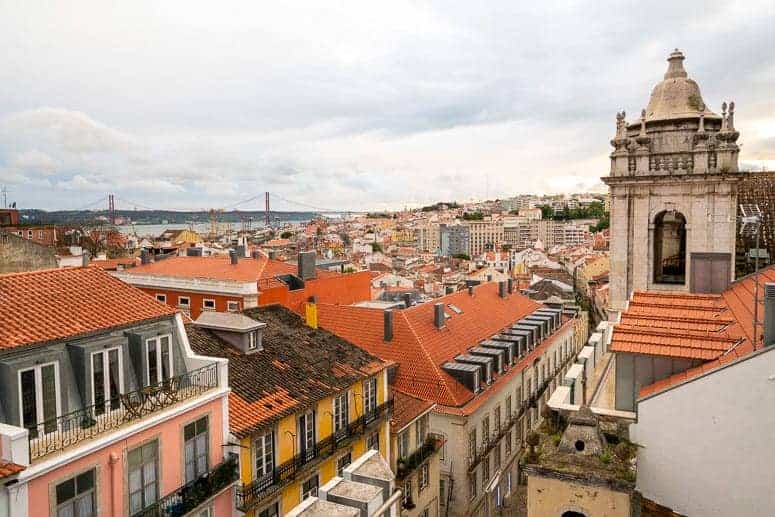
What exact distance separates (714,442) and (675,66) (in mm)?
13120

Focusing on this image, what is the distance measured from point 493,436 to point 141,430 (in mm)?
19755

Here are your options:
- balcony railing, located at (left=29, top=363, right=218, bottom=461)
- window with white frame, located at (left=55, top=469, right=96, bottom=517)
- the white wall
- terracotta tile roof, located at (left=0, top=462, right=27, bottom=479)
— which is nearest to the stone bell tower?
the white wall

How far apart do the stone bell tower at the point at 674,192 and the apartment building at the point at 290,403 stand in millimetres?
9104

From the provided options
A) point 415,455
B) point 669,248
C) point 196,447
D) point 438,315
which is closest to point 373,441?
point 415,455

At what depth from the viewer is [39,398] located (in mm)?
11094

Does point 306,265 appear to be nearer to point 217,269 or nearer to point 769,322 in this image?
point 217,269

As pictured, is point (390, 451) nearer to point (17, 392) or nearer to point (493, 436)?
point (493, 436)

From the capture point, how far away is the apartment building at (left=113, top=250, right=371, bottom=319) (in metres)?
33.8

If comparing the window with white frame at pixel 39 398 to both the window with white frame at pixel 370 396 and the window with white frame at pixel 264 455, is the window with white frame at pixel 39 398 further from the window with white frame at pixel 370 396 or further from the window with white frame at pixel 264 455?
the window with white frame at pixel 370 396

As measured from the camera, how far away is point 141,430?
12.4 m

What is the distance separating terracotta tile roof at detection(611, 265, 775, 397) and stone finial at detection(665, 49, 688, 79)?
681cm

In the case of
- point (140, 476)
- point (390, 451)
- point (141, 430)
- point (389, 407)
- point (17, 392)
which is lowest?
point (390, 451)

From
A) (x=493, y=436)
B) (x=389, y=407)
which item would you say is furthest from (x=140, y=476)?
(x=493, y=436)

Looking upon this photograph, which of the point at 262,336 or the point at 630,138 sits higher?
the point at 630,138
